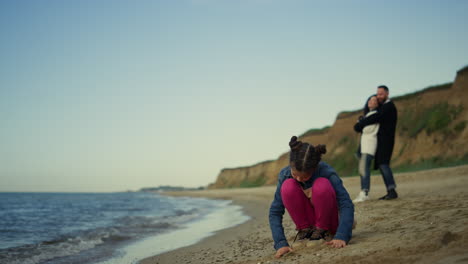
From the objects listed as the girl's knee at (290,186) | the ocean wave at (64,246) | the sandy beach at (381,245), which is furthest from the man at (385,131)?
the ocean wave at (64,246)

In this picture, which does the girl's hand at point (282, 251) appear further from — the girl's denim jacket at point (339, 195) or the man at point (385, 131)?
the man at point (385, 131)

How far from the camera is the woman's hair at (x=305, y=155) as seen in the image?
2.91 metres

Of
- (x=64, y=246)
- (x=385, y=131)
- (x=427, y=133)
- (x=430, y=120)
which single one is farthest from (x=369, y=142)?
(x=430, y=120)

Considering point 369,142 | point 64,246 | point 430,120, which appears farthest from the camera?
point 430,120

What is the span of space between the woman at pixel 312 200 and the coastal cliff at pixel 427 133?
1590 cm

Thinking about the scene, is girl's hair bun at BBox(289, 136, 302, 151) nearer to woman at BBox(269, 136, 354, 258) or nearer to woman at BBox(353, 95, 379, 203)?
woman at BBox(269, 136, 354, 258)

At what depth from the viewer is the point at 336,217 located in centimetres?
324

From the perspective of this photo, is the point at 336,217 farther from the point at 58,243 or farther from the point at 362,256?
the point at 58,243

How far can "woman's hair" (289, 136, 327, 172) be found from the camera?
9.53 ft

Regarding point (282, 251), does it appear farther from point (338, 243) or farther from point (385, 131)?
point (385, 131)

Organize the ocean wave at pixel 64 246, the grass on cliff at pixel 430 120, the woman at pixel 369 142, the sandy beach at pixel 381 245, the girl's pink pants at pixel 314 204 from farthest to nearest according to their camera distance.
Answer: the grass on cliff at pixel 430 120 → the woman at pixel 369 142 → the ocean wave at pixel 64 246 → the girl's pink pants at pixel 314 204 → the sandy beach at pixel 381 245

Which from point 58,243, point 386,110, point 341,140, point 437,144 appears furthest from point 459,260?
point 341,140

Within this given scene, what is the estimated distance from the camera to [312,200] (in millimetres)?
3105

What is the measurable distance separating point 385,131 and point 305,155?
402cm
